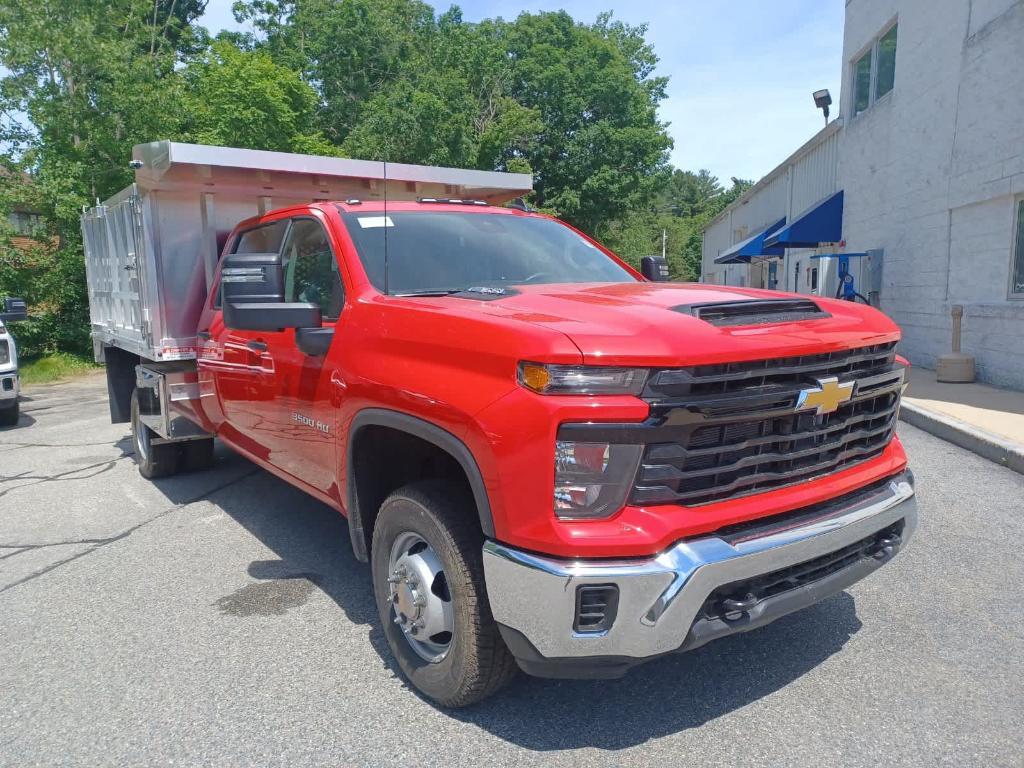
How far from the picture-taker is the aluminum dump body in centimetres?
523

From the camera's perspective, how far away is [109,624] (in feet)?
12.2

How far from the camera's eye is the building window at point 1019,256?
31.1ft

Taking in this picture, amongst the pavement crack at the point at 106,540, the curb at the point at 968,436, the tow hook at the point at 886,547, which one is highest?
the tow hook at the point at 886,547

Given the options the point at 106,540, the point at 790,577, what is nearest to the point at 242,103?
the point at 106,540

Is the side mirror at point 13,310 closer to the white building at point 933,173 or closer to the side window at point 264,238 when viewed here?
the side window at point 264,238

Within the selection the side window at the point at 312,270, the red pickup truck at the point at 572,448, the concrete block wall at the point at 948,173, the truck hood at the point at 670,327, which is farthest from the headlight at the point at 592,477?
the concrete block wall at the point at 948,173

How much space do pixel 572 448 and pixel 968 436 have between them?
6029 mm

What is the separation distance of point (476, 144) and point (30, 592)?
2586cm

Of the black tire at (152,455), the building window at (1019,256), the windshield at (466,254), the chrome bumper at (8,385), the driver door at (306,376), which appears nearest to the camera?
the driver door at (306,376)

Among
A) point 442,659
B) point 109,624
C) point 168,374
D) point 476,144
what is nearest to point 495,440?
point 442,659

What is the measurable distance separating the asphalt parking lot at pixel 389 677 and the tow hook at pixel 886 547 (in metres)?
0.52

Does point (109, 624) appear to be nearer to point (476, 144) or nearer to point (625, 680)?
point (625, 680)

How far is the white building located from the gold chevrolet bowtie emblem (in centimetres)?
831

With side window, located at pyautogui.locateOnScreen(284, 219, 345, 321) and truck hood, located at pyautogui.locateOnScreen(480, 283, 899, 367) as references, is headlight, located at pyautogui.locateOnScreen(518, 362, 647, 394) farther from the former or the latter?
side window, located at pyautogui.locateOnScreen(284, 219, 345, 321)
